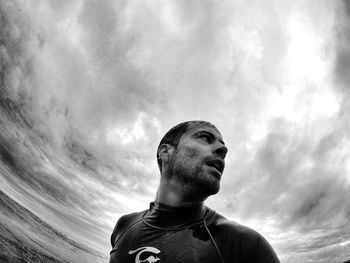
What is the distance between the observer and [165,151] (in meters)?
3.37

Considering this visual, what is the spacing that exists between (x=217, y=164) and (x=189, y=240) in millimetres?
881

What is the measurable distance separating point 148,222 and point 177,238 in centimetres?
52

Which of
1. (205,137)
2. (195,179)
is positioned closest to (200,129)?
(205,137)

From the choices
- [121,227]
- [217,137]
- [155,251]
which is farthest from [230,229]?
[121,227]

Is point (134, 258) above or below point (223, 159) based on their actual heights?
below

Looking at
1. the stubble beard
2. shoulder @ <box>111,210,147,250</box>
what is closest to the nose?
the stubble beard

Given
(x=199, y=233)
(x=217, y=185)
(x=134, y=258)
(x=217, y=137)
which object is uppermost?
(x=217, y=137)

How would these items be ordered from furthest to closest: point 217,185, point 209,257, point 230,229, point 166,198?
point 166,198, point 217,185, point 230,229, point 209,257

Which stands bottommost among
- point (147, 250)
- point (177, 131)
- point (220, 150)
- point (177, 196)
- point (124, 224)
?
point (147, 250)

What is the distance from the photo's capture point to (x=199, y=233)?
2359mm

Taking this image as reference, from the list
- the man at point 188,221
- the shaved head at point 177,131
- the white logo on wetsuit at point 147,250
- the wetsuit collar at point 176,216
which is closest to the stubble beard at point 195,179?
the man at point 188,221

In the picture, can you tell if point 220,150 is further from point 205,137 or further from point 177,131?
point 177,131

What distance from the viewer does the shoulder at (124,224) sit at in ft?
9.89

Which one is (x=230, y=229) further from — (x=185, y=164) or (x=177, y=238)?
(x=185, y=164)
